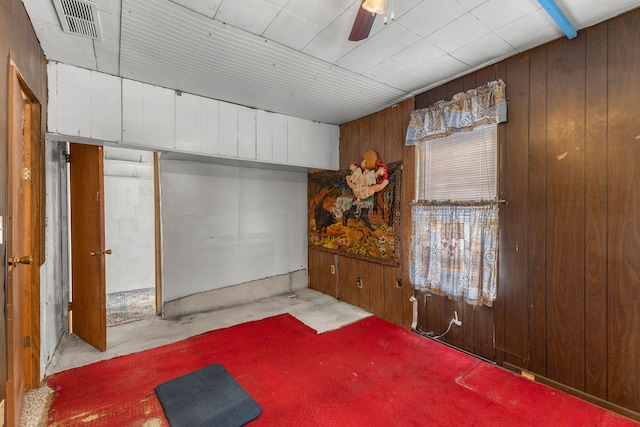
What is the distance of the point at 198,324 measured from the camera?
3.41 meters

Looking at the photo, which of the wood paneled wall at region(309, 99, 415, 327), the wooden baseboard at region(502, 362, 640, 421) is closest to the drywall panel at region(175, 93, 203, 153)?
the wood paneled wall at region(309, 99, 415, 327)

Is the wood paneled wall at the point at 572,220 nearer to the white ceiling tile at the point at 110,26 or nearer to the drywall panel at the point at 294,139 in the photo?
the drywall panel at the point at 294,139

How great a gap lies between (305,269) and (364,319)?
1649mm

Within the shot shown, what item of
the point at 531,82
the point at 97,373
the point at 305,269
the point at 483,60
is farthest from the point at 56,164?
the point at 531,82

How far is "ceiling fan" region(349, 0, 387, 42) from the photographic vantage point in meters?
1.24

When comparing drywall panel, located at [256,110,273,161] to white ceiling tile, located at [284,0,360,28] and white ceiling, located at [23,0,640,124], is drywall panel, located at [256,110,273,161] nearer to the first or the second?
white ceiling, located at [23,0,640,124]

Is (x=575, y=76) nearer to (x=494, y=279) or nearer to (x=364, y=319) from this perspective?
(x=494, y=279)

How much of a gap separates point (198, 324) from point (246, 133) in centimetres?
240

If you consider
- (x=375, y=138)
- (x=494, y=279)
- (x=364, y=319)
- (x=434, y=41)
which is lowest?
(x=364, y=319)

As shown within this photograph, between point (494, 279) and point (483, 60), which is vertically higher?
point (483, 60)

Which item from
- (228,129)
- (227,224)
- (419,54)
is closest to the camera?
(419,54)

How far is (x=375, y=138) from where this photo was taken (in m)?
3.68

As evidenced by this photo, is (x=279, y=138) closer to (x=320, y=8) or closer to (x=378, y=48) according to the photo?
(x=378, y=48)

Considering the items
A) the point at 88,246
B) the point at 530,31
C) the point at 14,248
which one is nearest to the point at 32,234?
the point at 14,248
